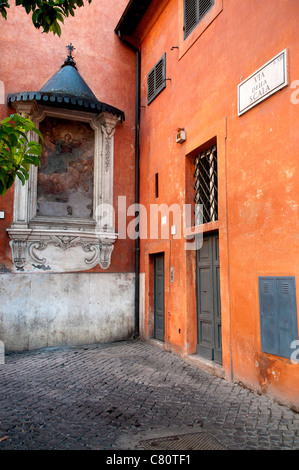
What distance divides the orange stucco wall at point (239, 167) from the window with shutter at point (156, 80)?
35cm

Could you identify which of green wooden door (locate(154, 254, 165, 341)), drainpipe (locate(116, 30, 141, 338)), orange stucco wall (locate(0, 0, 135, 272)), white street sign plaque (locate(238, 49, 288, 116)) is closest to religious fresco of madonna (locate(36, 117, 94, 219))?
orange stucco wall (locate(0, 0, 135, 272))

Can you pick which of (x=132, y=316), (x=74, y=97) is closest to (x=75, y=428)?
(x=132, y=316)

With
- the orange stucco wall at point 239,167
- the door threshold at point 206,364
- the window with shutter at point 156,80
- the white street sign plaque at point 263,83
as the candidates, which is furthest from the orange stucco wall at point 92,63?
the white street sign plaque at point 263,83

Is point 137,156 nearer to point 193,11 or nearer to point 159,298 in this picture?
point 193,11

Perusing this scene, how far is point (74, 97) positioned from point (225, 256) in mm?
5050

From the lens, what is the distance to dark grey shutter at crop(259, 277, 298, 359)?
3.96 metres

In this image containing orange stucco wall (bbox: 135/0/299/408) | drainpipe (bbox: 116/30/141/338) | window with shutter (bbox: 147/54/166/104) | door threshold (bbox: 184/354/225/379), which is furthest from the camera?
drainpipe (bbox: 116/30/141/338)

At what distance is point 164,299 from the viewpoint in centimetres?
738

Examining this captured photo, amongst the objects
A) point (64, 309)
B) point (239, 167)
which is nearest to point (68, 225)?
point (64, 309)

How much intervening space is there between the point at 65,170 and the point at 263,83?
17.3ft

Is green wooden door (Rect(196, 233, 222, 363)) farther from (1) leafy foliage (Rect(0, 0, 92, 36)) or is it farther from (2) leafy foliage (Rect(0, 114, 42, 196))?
(1) leafy foliage (Rect(0, 0, 92, 36))

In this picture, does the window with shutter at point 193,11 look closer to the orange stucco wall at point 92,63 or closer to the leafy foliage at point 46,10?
the orange stucco wall at point 92,63

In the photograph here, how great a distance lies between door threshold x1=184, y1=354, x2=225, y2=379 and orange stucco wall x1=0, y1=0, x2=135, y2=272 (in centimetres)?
318

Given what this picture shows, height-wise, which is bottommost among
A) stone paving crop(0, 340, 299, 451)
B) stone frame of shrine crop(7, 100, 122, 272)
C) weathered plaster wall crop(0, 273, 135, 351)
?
stone paving crop(0, 340, 299, 451)
